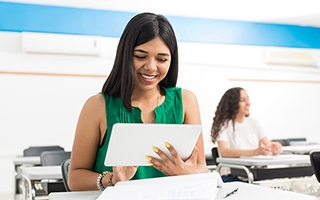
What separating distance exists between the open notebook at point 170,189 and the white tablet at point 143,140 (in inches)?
3.0

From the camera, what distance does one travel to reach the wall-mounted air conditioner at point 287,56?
6.94 m

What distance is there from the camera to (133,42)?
4.52ft

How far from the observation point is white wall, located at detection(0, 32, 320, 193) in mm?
5668

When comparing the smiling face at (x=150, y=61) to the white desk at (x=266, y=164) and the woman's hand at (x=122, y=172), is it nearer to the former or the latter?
the woman's hand at (x=122, y=172)

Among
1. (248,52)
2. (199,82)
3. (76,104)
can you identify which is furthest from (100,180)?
(248,52)

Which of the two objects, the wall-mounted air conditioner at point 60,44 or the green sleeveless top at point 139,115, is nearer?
the green sleeveless top at point 139,115

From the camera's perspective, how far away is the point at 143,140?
1.03 meters

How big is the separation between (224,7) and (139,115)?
506 cm

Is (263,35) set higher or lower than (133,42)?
higher

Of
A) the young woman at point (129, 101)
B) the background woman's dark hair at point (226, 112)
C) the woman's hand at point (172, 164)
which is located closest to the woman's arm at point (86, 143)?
the young woman at point (129, 101)

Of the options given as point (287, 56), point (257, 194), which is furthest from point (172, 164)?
point (287, 56)

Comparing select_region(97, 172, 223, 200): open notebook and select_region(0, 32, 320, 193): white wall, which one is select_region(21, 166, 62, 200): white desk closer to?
select_region(97, 172, 223, 200): open notebook

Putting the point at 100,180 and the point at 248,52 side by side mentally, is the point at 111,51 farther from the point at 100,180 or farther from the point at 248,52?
the point at 100,180

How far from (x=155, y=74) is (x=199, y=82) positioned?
5231 millimetres
